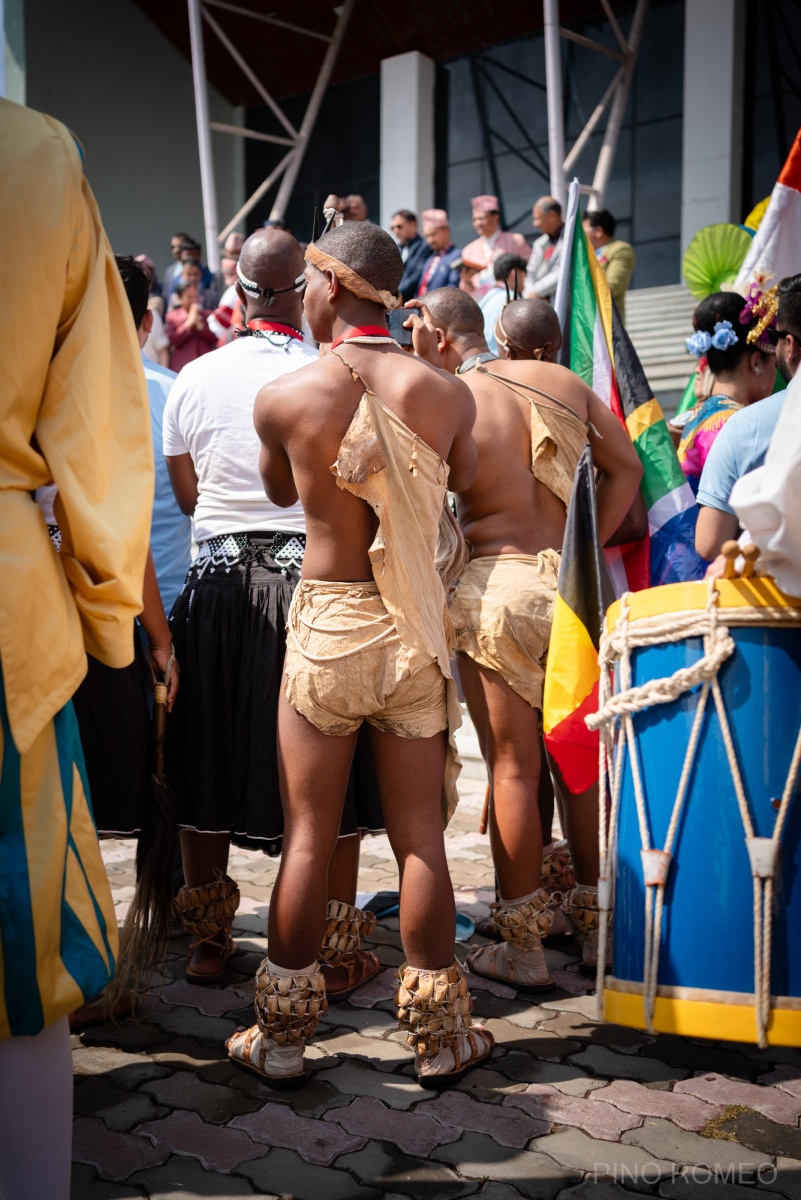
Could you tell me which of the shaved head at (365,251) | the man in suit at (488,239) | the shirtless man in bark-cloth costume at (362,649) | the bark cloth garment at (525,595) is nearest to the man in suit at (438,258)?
the man in suit at (488,239)

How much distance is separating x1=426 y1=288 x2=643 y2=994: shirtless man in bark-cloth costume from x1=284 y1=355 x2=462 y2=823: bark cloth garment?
69cm

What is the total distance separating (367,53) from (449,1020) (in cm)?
1494

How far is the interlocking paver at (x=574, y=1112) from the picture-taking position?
265 cm

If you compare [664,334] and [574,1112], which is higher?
[664,334]

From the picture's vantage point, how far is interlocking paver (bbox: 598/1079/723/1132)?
2699mm

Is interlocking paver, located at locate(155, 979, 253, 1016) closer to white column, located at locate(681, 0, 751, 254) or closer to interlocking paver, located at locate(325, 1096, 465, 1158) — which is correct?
interlocking paver, located at locate(325, 1096, 465, 1158)

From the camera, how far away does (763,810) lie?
7.39ft

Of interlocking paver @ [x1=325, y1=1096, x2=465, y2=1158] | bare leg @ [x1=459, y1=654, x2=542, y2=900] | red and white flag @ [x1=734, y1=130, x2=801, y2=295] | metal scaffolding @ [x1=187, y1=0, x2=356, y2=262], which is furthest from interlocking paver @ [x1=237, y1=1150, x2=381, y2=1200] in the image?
metal scaffolding @ [x1=187, y1=0, x2=356, y2=262]

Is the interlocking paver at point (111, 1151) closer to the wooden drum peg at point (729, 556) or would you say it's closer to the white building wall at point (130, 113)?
the wooden drum peg at point (729, 556)

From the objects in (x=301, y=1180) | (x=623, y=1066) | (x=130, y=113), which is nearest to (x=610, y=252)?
(x=623, y=1066)

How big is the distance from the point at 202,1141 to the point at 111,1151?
0.20 metres

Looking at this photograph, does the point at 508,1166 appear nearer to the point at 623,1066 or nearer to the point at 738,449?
the point at 623,1066

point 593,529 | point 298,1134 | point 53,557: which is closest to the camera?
point 53,557

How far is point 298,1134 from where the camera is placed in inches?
104
